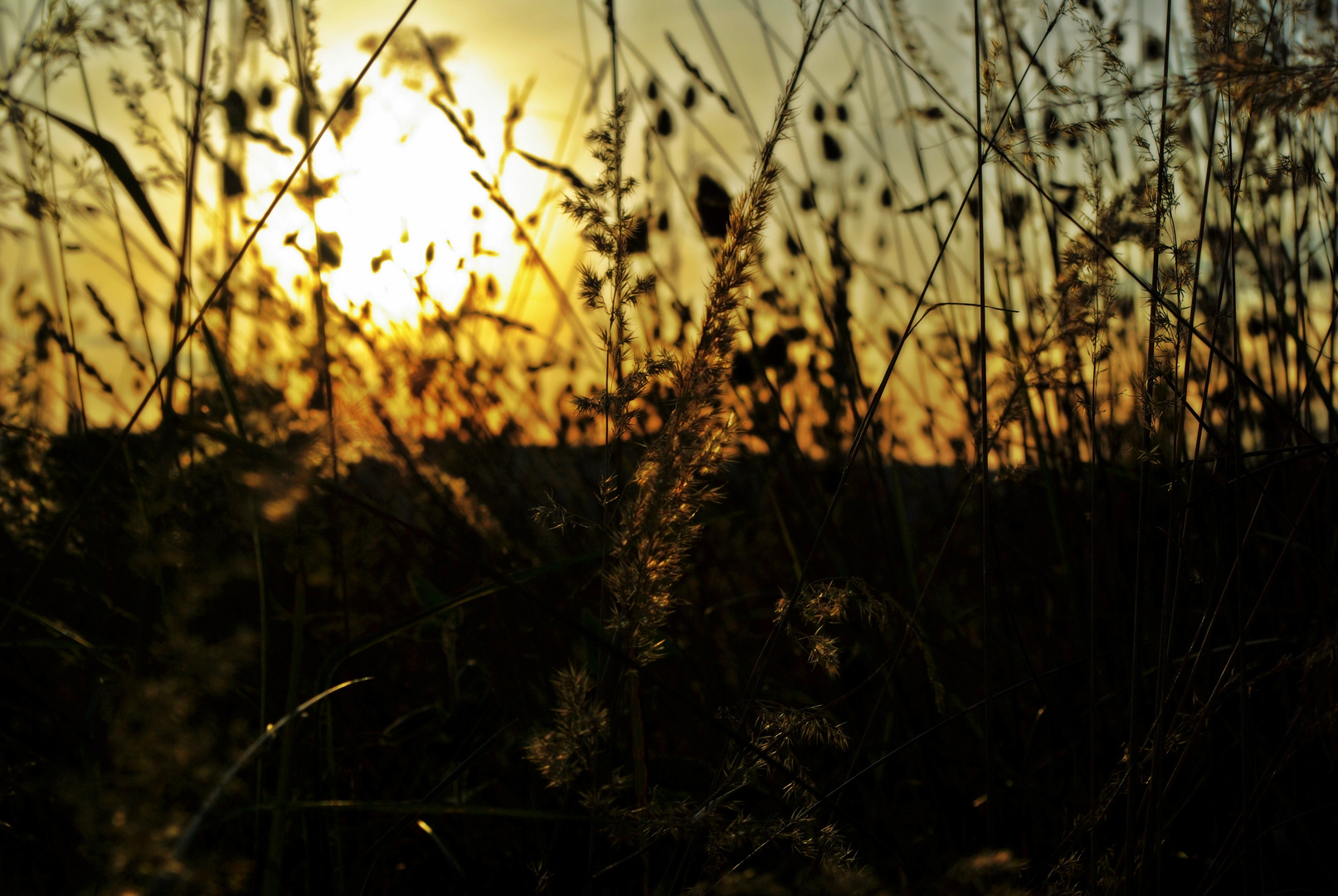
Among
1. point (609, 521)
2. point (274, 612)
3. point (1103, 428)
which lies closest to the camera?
point (609, 521)

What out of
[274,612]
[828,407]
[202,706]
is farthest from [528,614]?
[828,407]

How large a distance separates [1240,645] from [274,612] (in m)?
1.04

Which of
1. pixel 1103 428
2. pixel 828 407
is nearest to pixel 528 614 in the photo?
pixel 828 407

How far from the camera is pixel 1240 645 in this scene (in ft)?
2.09

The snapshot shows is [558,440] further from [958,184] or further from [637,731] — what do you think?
[637,731]

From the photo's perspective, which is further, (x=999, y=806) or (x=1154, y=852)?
(x=999, y=806)

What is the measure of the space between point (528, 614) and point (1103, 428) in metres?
1.04

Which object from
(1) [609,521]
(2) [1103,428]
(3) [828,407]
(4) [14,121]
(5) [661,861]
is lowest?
(5) [661,861]

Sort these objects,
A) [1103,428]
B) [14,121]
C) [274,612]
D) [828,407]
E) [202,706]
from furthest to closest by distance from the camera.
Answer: [828,407] → [1103,428] → [274,612] → [14,121] → [202,706]

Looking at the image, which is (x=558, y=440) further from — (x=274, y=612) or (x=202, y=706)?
(x=202, y=706)

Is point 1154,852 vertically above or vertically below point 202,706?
below

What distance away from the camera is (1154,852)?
0.63 meters

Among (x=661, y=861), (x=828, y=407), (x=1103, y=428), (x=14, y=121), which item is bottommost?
(x=661, y=861)

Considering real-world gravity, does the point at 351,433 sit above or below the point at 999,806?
above
